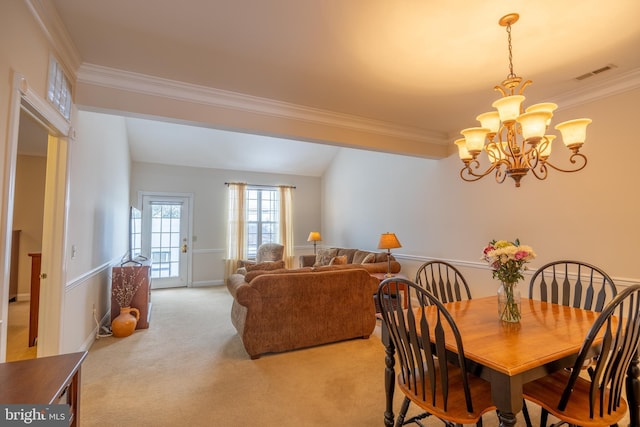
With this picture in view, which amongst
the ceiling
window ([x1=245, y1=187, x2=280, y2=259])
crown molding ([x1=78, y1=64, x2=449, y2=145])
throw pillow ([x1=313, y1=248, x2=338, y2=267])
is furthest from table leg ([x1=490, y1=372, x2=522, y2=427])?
window ([x1=245, y1=187, x2=280, y2=259])

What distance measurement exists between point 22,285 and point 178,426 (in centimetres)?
521

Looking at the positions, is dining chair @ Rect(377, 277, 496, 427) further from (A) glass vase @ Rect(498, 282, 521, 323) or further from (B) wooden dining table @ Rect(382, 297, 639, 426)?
(A) glass vase @ Rect(498, 282, 521, 323)

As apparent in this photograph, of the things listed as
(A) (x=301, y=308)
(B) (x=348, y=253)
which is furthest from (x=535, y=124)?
(B) (x=348, y=253)

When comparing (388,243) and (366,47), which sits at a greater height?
(366,47)

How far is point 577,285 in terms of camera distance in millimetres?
2238

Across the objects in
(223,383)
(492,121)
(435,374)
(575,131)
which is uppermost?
(492,121)

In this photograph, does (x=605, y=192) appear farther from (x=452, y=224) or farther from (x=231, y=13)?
(x=231, y=13)

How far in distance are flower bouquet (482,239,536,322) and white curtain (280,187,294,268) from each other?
19.9 feet

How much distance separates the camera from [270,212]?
770cm

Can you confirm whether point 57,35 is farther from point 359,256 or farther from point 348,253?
point 348,253

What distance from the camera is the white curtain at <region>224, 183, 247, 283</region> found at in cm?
705

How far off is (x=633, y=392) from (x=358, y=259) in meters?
4.37

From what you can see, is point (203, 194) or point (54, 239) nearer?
point (54, 239)

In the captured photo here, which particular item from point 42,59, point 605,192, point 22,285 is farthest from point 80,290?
point 605,192
